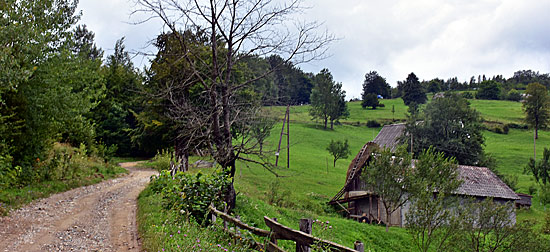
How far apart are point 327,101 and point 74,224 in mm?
65878

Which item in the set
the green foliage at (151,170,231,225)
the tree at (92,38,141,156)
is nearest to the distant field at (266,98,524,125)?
the tree at (92,38,141,156)

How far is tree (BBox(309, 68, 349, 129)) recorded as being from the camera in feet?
240

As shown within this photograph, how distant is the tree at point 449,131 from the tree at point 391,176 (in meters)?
18.8

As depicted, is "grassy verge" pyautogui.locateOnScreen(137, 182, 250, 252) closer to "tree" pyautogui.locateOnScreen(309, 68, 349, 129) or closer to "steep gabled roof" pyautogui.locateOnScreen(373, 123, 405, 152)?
"steep gabled roof" pyautogui.locateOnScreen(373, 123, 405, 152)

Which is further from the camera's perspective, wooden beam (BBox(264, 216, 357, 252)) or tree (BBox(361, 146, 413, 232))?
tree (BBox(361, 146, 413, 232))

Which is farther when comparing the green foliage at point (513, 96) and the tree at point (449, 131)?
the green foliage at point (513, 96)

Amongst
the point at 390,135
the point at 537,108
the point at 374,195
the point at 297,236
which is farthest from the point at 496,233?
the point at 537,108

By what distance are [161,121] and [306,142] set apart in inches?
1455

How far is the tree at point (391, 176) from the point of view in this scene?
24328 millimetres

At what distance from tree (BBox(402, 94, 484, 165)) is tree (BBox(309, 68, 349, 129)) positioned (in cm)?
2706

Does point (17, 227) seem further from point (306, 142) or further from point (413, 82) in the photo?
point (413, 82)

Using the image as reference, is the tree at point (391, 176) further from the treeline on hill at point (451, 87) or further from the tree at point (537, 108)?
the treeline on hill at point (451, 87)

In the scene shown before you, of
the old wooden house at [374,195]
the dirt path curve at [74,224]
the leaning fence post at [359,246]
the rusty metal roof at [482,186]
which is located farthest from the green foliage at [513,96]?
the leaning fence post at [359,246]

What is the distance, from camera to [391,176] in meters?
24.5
